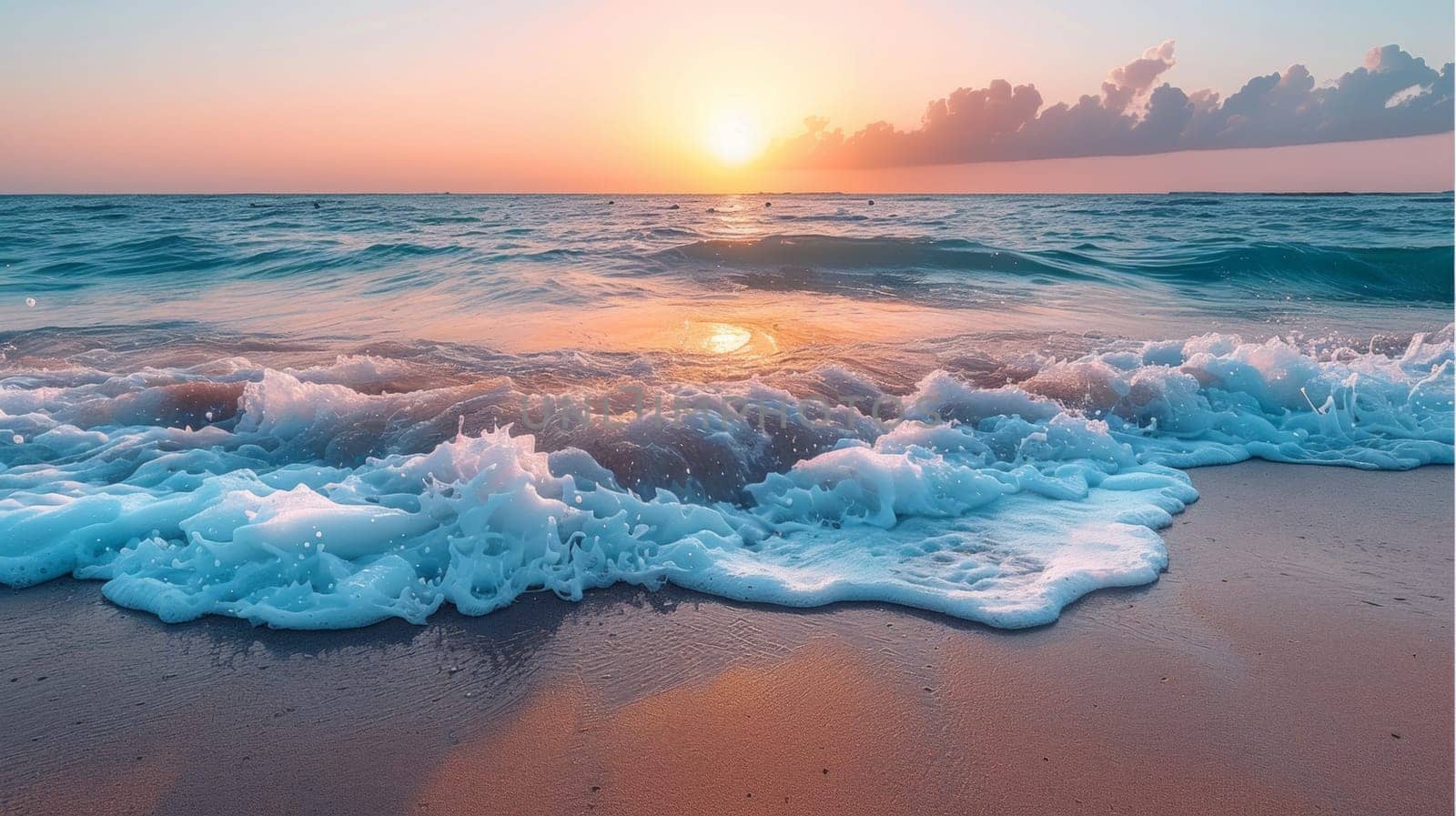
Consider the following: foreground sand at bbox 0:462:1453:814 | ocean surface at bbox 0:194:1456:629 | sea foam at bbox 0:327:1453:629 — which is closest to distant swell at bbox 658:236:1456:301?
ocean surface at bbox 0:194:1456:629

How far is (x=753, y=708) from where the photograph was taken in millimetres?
2178

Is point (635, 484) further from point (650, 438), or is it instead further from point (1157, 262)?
point (1157, 262)

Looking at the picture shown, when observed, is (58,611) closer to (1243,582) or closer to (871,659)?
(871,659)

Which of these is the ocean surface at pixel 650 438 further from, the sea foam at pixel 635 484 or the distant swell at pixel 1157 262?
the distant swell at pixel 1157 262

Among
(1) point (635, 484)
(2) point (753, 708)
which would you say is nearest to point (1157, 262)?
(1) point (635, 484)

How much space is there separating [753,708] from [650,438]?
2038 mm

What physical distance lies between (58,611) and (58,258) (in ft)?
46.9

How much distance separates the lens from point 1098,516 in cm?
350

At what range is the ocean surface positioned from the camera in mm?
2906

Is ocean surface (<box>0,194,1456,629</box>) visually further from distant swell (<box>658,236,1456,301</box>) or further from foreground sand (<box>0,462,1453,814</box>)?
distant swell (<box>658,236,1456,301</box>)

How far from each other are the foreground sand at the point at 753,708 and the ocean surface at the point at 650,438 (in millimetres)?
187

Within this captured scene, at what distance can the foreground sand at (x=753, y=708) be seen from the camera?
187 cm

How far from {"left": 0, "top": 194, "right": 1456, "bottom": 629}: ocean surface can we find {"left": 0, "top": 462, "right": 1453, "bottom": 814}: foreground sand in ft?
0.61

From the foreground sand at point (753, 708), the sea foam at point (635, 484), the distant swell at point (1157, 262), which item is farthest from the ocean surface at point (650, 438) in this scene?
the distant swell at point (1157, 262)
